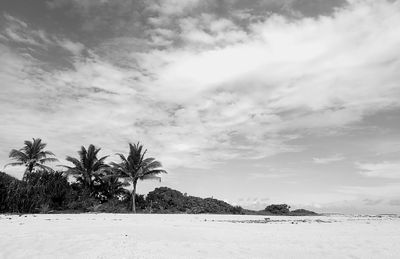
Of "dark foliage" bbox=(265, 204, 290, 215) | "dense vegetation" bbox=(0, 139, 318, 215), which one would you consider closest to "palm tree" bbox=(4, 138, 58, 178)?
"dense vegetation" bbox=(0, 139, 318, 215)

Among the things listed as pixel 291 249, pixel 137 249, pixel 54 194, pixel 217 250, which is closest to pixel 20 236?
pixel 137 249

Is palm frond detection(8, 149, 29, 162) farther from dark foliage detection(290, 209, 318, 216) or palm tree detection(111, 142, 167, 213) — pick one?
dark foliage detection(290, 209, 318, 216)

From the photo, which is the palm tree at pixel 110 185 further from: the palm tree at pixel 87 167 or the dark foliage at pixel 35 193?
the dark foliage at pixel 35 193

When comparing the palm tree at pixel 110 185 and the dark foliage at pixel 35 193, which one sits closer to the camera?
the dark foliage at pixel 35 193

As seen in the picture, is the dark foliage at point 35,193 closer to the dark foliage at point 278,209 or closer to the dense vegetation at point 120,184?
the dense vegetation at point 120,184

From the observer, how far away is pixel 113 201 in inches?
1195

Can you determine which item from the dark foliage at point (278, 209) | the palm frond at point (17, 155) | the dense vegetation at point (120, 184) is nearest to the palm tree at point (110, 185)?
the dense vegetation at point (120, 184)

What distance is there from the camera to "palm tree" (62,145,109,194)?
105 ft

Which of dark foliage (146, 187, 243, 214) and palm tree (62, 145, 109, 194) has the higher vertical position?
palm tree (62, 145, 109, 194)

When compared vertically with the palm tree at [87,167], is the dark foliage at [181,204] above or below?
below

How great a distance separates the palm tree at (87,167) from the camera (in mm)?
32031

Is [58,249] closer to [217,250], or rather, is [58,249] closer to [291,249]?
[217,250]

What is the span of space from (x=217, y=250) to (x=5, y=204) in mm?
18194

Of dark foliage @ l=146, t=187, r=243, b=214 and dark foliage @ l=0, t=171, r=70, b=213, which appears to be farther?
dark foliage @ l=146, t=187, r=243, b=214
